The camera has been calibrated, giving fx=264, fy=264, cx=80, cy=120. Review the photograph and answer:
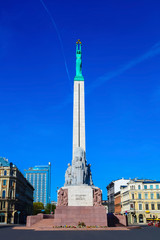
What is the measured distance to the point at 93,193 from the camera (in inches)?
1321

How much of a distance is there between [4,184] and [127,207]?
3616 centimetres

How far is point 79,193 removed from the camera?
33.4 metres

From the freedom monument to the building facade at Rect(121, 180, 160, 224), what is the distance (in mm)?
39473

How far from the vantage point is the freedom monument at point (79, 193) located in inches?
1188

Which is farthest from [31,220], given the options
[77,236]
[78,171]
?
[77,236]

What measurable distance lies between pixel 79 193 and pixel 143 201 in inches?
1761

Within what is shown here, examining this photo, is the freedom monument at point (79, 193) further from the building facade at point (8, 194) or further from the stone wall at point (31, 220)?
the building facade at point (8, 194)

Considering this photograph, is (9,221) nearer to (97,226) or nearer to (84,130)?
(84,130)

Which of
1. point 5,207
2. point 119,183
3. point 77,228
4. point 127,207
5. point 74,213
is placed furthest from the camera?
point 119,183

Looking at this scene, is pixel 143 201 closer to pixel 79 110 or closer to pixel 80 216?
pixel 79 110

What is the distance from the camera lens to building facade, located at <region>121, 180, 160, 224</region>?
7081cm

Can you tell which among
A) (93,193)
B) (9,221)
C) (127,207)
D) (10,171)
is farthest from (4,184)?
(93,193)

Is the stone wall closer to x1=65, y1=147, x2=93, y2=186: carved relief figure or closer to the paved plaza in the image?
x1=65, y1=147, x2=93, y2=186: carved relief figure

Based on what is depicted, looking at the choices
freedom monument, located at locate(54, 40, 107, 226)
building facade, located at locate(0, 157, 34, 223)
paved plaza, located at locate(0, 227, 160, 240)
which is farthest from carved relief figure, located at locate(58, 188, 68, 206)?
building facade, located at locate(0, 157, 34, 223)
